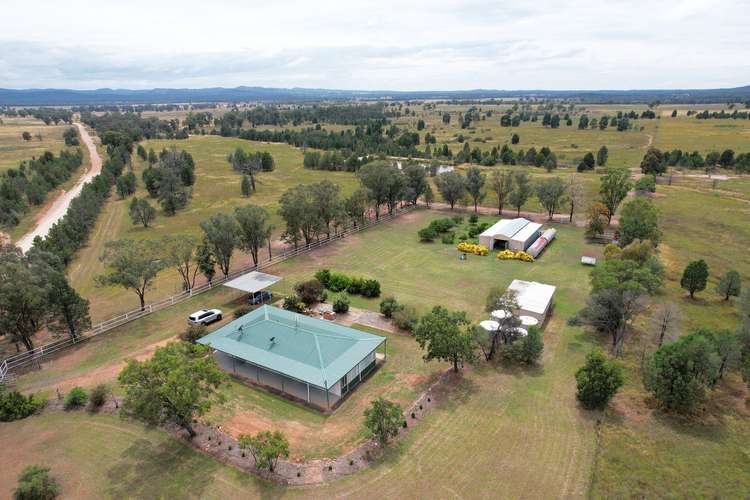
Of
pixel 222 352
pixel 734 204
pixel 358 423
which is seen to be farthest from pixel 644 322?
pixel 734 204

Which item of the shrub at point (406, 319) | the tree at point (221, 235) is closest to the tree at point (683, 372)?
the shrub at point (406, 319)

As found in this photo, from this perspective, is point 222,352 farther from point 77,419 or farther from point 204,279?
point 204,279

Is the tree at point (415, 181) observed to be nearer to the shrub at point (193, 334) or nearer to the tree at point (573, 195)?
the tree at point (573, 195)

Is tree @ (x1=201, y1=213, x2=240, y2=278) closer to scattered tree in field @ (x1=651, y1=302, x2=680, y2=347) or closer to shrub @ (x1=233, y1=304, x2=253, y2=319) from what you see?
shrub @ (x1=233, y1=304, x2=253, y2=319)

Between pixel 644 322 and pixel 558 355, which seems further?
pixel 644 322

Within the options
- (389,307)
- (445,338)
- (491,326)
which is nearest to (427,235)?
(389,307)

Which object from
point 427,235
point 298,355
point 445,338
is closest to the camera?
point 445,338

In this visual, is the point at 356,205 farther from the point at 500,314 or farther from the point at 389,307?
the point at 500,314
